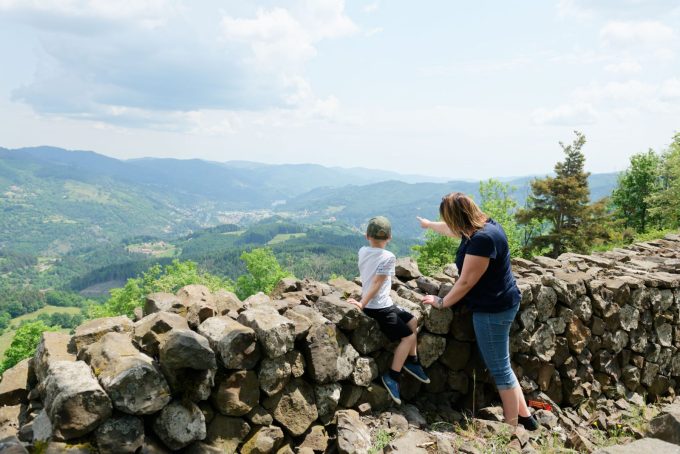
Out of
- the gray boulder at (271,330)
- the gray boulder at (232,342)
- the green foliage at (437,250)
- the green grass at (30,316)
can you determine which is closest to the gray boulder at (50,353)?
the gray boulder at (232,342)

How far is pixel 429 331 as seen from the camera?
6.53 m

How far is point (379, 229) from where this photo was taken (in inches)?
226

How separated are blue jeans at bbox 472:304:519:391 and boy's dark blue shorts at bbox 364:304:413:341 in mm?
952

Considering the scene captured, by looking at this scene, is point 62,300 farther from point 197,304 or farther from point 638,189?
point 197,304

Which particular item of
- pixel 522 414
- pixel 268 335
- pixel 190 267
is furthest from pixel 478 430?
pixel 190 267

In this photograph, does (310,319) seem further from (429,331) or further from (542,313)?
(542,313)

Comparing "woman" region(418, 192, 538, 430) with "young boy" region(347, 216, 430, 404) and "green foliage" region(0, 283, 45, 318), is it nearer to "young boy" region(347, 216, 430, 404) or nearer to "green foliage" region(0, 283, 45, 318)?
"young boy" region(347, 216, 430, 404)

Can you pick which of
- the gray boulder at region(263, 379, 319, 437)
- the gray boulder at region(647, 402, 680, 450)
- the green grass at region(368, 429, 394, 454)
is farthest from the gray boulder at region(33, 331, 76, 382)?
the gray boulder at region(647, 402, 680, 450)

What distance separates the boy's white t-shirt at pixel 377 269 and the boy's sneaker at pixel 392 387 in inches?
40.8

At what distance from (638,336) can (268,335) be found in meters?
7.37

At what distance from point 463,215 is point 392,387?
2.54 metres

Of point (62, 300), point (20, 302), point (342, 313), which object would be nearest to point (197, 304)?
point (342, 313)

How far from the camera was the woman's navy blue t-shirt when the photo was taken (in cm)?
541

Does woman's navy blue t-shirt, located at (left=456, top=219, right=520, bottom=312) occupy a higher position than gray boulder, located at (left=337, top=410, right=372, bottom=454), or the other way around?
woman's navy blue t-shirt, located at (left=456, top=219, right=520, bottom=312)
